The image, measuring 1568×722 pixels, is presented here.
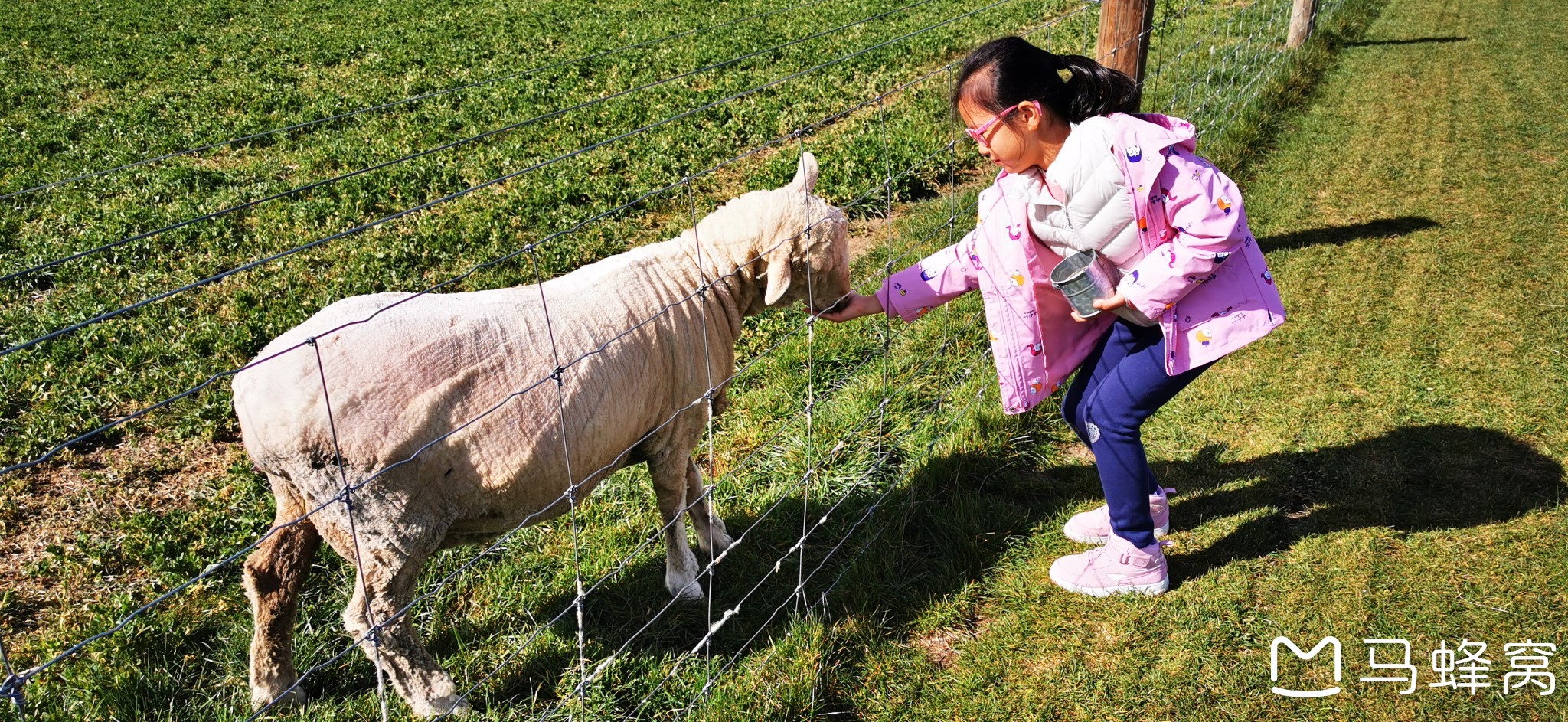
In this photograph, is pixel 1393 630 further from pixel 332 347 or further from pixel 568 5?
pixel 568 5

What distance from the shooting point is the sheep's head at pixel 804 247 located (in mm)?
3613

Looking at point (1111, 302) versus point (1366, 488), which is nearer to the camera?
point (1111, 302)

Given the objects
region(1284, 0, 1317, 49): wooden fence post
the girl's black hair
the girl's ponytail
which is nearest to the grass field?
the girl's black hair

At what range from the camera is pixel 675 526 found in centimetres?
392

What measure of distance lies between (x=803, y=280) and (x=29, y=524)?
3.73 metres

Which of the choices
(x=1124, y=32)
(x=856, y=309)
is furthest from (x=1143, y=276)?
(x=1124, y=32)

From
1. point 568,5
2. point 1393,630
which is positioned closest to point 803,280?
point 1393,630

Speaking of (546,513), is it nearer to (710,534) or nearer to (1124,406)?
(710,534)

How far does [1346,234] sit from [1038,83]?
5.22 m

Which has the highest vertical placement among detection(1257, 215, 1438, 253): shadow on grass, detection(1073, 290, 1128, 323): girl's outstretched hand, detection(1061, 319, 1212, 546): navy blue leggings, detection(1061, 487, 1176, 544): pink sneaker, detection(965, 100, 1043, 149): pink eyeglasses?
detection(965, 100, 1043, 149): pink eyeglasses

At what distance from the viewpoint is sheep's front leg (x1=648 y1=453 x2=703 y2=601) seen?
375cm

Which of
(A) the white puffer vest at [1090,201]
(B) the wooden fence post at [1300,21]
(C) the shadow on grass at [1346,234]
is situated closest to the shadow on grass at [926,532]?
(A) the white puffer vest at [1090,201]

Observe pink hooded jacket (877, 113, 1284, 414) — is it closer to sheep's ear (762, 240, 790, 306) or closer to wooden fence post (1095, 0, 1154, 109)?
sheep's ear (762, 240, 790, 306)

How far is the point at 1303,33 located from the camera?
12.0 metres
